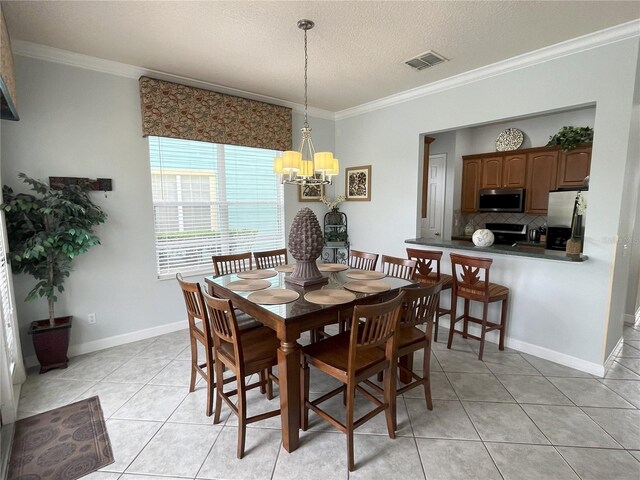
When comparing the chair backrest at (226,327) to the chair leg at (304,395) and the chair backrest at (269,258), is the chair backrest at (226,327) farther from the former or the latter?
the chair backrest at (269,258)

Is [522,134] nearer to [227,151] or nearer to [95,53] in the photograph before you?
[227,151]

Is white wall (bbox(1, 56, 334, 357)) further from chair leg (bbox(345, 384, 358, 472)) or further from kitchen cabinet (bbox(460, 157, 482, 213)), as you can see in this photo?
kitchen cabinet (bbox(460, 157, 482, 213))

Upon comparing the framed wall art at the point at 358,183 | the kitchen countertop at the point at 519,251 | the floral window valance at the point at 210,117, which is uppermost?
the floral window valance at the point at 210,117

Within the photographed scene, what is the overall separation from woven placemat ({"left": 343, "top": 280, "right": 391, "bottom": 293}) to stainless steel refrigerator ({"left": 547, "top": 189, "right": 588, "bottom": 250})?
2.97 m

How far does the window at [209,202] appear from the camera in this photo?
3.47m

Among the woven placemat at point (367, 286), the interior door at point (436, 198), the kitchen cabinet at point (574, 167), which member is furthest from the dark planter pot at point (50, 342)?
the kitchen cabinet at point (574, 167)

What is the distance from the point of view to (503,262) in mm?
3219

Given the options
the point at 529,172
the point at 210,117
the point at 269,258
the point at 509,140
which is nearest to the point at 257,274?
the point at 269,258

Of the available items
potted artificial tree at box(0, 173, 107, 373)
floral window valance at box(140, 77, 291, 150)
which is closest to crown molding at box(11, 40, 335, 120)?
floral window valance at box(140, 77, 291, 150)

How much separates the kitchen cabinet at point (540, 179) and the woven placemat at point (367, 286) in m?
3.57

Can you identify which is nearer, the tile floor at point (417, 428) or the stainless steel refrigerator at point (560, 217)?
the tile floor at point (417, 428)

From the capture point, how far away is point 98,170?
3023 mm

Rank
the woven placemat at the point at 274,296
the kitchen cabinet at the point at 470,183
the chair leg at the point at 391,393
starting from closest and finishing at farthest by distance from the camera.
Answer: the chair leg at the point at 391,393 → the woven placemat at the point at 274,296 → the kitchen cabinet at the point at 470,183

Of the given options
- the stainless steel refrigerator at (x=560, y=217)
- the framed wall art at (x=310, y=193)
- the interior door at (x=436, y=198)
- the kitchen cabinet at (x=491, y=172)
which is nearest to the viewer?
the stainless steel refrigerator at (x=560, y=217)
